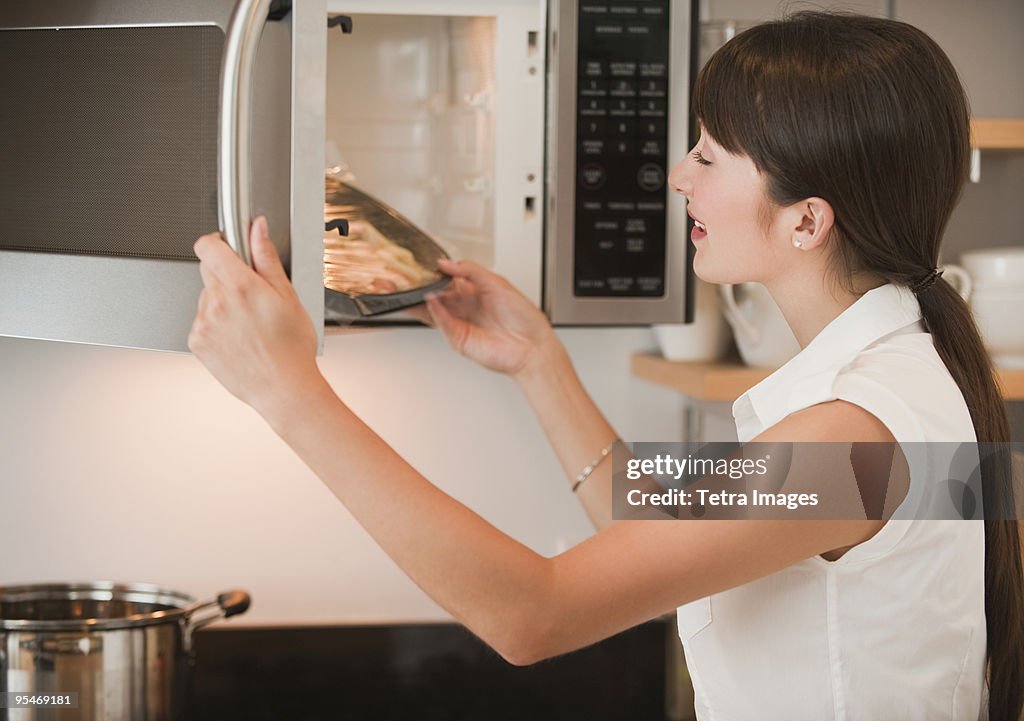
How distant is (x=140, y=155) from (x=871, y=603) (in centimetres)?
60

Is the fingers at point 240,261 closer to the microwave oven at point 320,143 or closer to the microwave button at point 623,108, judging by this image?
the microwave oven at point 320,143

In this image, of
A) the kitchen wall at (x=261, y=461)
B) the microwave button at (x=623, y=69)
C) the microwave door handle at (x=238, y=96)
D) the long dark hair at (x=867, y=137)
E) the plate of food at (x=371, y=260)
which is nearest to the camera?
the microwave door handle at (x=238, y=96)

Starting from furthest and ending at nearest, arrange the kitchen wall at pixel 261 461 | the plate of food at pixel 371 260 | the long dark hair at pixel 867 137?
the kitchen wall at pixel 261 461
the plate of food at pixel 371 260
the long dark hair at pixel 867 137

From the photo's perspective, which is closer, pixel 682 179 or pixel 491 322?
pixel 682 179

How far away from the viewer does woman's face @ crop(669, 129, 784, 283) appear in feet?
2.68

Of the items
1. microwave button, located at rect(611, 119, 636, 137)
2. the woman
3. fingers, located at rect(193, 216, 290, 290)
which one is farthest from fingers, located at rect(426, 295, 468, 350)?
fingers, located at rect(193, 216, 290, 290)

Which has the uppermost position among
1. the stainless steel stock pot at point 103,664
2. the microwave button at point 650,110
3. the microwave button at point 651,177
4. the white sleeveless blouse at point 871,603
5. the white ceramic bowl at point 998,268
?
the microwave button at point 650,110

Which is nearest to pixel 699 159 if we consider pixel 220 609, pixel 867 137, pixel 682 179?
pixel 682 179

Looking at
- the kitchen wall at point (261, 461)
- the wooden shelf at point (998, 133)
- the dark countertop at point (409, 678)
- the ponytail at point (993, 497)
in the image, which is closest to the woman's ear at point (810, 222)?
the ponytail at point (993, 497)

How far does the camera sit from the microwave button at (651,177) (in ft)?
3.64

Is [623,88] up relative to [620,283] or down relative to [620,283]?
up

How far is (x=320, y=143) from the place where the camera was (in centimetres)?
66

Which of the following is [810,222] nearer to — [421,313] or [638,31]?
[638,31]

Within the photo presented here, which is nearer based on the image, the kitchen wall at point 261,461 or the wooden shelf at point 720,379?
the wooden shelf at point 720,379
